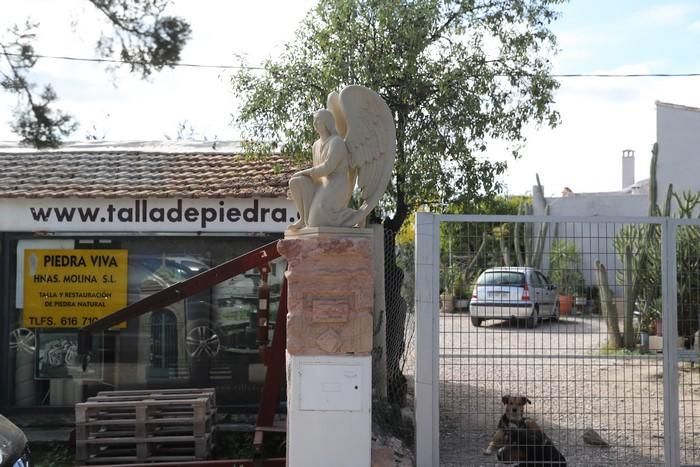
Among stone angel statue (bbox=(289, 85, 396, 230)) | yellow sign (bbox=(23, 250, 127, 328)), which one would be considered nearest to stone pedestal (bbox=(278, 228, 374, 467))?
stone angel statue (bbox=(289, 85, 396, 230))

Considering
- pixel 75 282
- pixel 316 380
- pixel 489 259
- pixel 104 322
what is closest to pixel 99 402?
pixel 104 322

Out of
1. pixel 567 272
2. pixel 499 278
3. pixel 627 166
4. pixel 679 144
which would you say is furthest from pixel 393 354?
pixel 627 166

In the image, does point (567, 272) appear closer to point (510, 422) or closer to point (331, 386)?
point (510, 422)

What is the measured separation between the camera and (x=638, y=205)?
25.3 metres

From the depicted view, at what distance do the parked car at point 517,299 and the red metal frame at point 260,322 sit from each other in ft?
5.96

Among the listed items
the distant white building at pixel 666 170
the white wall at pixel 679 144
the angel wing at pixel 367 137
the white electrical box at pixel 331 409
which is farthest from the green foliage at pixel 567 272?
the white wall at pixel 679 144

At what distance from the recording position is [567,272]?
6.21 m

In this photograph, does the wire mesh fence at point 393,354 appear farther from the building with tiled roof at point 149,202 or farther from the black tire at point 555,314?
the black tire at point 555,314

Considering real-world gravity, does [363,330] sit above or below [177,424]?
above

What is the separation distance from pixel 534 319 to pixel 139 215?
190 inches

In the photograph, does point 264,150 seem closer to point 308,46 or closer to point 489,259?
point 308,46

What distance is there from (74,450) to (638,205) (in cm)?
2125

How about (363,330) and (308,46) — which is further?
(308,46)

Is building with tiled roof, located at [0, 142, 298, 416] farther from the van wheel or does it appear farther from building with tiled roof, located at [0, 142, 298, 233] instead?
the van wheel
